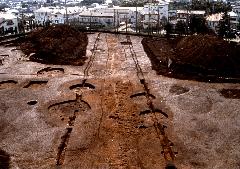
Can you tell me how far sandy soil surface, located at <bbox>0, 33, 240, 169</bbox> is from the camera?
14523 millimetres

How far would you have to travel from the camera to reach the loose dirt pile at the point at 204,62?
24.4 meters

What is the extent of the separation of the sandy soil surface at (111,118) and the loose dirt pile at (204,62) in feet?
3.71

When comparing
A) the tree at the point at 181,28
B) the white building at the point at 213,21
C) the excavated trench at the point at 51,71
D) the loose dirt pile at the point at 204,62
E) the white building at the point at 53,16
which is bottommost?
the excavated trench at the point at 51,71

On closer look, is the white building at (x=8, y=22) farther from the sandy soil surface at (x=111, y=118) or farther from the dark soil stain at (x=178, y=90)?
the dark soil stain at (x=178, y=90)

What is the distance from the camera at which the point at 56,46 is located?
3111 cm

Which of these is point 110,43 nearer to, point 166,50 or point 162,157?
point 166,50

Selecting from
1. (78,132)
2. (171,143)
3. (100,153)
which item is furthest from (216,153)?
(78,132)

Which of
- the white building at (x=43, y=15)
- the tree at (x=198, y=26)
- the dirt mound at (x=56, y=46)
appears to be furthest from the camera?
the white building at (x=43, y=15)

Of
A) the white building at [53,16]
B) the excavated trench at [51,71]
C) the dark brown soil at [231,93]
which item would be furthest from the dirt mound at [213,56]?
the white building at [53,16]

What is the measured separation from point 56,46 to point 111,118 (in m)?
15.2

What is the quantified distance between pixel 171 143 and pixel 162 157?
1.30 meters

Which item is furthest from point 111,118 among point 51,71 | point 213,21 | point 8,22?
point 8,22

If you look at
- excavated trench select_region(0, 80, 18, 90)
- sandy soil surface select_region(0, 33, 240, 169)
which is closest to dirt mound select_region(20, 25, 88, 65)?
sandy soil surface select_region(0, 33, 240, 169)

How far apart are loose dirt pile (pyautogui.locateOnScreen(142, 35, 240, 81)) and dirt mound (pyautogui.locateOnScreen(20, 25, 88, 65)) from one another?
24.6ft
